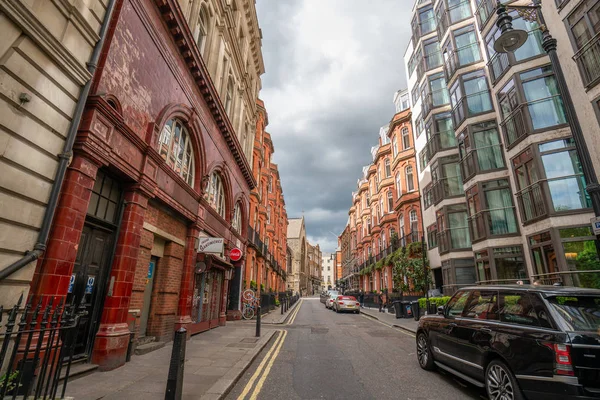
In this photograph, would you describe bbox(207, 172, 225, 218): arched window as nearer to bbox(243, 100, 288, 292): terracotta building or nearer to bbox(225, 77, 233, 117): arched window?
bbox(225, 77, 233, 117): arched window

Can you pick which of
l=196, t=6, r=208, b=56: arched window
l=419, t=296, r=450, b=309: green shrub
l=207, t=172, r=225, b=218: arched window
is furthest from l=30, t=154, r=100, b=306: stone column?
l=419, t=296, r=450, b=309: green shrub

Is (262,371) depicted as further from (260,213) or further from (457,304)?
(260,213)

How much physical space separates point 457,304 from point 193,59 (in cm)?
1066

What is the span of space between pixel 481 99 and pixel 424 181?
8678 millimetres

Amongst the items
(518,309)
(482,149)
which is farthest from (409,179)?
(518,309)

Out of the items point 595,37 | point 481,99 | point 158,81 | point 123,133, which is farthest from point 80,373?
point 481,99

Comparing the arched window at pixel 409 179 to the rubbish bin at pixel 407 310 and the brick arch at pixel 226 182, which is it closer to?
the rubbish bin at pixel 407 310

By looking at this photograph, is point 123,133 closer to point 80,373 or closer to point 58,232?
point 58,232

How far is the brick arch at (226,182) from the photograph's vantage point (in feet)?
45.8

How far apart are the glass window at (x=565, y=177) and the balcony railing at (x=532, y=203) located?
Answer: 444 millimetres

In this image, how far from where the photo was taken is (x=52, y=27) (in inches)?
193

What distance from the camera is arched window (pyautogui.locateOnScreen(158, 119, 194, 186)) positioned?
944 cm

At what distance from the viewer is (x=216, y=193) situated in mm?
14852

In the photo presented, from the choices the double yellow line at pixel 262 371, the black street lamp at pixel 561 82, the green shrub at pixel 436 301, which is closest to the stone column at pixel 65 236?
the double yellow line at pixel 262 371
